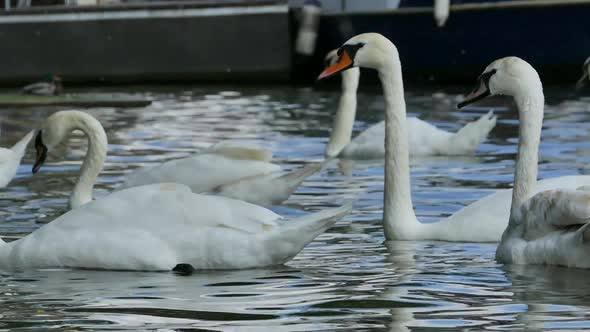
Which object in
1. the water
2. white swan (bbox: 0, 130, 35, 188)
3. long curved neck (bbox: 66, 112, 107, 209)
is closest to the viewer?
the water

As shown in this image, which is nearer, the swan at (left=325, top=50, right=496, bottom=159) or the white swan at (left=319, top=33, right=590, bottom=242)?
the white swan at (left=319, top=33, right=590, bottom=242)

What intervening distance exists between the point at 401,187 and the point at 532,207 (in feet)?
5.34

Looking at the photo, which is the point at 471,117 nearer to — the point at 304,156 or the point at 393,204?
the point at 304,156

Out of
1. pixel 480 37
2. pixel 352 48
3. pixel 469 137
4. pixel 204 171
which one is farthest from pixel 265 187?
pixel 480 37

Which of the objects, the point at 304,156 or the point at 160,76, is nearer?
Answer: the point at 304,156

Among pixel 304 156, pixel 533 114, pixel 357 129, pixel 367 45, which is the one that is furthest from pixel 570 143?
pixel 533 114

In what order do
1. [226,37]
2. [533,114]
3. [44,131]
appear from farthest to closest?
[226,37], [44,131], [533,114]

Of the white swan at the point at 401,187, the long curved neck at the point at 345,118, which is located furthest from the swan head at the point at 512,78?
the long curved neck at the point at 345,118

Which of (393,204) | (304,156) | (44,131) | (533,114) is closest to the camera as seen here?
(533,114)

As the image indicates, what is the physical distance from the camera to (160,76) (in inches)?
1235

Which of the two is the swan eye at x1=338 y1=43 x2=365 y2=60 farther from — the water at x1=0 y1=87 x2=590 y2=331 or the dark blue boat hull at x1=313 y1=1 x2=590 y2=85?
the dark blue boat hull at x1=313 y1=1 x2=590 y2=85

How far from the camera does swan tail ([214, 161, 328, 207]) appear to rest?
35.3 feet

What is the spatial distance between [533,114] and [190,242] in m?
1.95

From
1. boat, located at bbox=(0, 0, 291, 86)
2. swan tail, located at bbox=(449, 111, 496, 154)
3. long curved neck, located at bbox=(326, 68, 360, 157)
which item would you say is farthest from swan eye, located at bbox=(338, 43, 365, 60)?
boat, located at bbox=(0, 0, 291, 86)
